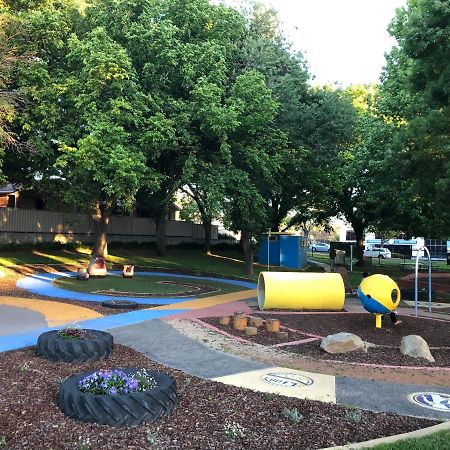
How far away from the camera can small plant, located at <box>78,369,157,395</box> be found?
569cm

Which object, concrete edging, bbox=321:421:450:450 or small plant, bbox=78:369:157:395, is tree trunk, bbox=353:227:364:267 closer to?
concrete edging, bbox=321:421:450:450

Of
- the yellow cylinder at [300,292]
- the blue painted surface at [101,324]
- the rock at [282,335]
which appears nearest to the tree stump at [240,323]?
the rock at [282,335]

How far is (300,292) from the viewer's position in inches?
563

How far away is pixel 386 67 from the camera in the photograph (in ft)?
87.9

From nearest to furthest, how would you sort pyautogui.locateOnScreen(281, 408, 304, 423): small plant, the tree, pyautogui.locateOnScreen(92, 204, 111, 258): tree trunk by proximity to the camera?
pyautogui.locateOnScreen(281, 408, 304, 423): small plant
the tree
pyautogui.locateOnScreen(92, 204, 111, 258): tree trunk

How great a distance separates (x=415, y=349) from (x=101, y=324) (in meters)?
6.66

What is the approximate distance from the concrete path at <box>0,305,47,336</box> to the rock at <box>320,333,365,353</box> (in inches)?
241

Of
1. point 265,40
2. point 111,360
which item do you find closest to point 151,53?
point 265,40

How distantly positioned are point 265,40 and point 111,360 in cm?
1933

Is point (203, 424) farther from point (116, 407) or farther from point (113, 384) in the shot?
point (113, 384)

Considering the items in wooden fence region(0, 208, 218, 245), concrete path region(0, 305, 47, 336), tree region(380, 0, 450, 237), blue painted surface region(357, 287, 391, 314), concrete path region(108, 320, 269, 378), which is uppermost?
tree region(380, 0, 450, 237)

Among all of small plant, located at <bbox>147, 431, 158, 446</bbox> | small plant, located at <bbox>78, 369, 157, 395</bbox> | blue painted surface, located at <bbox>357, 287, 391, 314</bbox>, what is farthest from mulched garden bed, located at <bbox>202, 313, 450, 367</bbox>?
small plant, located at <bbox>147, 431, 158, 446</bbox>

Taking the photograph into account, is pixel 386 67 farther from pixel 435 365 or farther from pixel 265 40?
pixel 435 365

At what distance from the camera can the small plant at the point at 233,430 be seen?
516cm
